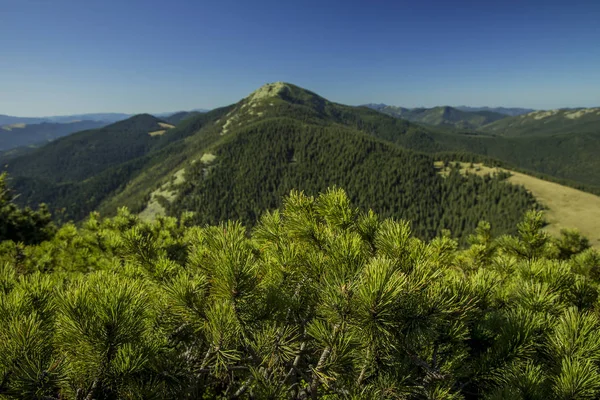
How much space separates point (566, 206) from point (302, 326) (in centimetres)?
20028

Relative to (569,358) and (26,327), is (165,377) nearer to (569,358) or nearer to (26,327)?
(26,327)

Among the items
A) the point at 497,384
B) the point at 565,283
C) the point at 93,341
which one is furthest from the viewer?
the point at 565,283

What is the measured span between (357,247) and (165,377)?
6.61 ft

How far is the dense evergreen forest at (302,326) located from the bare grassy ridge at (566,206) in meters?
154

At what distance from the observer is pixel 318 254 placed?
10.1 ft

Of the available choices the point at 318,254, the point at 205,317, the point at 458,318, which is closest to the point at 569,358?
the point at 458,318

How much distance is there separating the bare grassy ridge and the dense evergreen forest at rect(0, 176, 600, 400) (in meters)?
154

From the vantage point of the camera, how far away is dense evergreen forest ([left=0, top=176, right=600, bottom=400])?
2139 mm

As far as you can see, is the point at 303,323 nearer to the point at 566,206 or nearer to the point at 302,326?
the point at 302,326

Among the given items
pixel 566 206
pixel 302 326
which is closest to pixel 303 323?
pixel 302 326

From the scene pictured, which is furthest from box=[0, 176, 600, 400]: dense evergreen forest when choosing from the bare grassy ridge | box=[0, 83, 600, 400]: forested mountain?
the bare grassy ridge

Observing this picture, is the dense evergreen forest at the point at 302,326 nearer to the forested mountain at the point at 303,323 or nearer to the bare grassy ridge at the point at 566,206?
the forested mountain at the point at 303,323

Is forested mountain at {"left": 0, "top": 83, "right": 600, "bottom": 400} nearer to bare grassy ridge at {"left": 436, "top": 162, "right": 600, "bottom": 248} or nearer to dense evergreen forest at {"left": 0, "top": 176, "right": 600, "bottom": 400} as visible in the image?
dense evergreen forest at {"left": 0, "top": 176, "right": 600, "bottom": 400}

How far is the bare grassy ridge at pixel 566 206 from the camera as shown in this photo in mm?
127812
